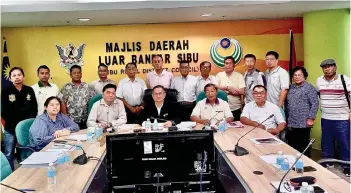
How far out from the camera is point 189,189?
8.56 ft

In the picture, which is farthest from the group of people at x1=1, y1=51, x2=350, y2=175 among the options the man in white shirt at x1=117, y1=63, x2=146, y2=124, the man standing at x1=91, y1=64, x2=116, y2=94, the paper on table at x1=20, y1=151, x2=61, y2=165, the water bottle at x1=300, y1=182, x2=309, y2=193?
the water bottle at x1=300, y1=182, x2=309, y2=193

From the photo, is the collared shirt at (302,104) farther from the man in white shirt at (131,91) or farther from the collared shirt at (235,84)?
the man in white shirt at (131,91)

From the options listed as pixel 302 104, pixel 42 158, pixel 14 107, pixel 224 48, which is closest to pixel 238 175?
pixel 42 158

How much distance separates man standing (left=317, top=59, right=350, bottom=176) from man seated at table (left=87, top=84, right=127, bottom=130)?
267 centimetres

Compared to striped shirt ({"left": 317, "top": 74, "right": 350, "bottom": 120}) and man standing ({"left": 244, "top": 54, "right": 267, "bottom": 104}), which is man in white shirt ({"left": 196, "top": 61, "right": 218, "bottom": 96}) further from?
striped shirt ({"left": 317, "top": 74, "right": 350, "bottom": 120})

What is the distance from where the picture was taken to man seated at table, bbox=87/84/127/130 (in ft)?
16.0

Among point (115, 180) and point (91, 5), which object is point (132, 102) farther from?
point (115, 180)

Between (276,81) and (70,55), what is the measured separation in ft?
12.8

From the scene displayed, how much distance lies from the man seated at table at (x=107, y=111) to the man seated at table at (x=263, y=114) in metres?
1.63

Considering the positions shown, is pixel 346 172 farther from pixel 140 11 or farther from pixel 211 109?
pixel 140 11

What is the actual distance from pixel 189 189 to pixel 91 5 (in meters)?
3.08

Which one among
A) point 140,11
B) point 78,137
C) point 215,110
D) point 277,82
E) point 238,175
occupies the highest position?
point 140,11

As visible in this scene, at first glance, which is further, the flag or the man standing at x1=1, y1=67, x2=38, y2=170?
the flag

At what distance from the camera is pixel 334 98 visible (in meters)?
4.89
